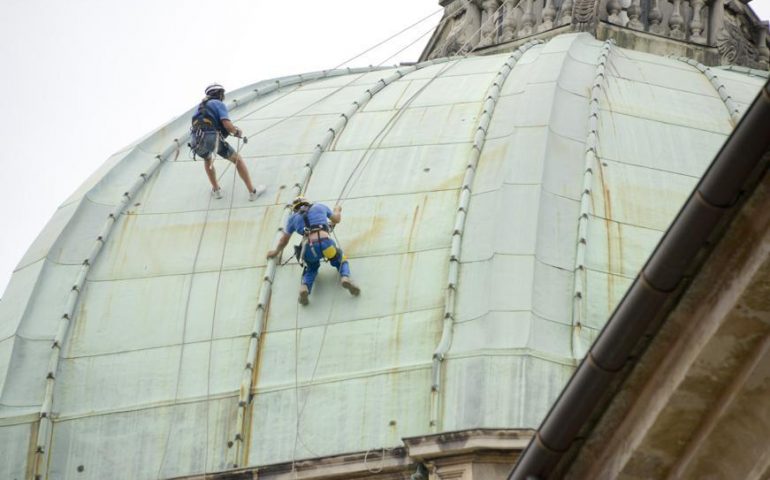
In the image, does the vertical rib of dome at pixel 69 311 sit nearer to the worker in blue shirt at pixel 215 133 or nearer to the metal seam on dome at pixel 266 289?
the worker in blue shirt at pixel 215 133

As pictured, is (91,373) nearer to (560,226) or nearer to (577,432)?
(560,226)

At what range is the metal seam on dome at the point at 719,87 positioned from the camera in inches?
1679

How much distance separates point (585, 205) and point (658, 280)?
1782 cm

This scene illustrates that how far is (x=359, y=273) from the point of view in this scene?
38.8 metres

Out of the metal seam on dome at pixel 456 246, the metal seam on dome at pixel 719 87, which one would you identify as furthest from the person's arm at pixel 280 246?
the metal seam on dome at pixel 719 87

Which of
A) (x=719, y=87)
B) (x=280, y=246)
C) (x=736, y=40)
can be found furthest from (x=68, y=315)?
(x=736, y=40)

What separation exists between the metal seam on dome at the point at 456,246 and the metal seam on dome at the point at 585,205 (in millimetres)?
1563

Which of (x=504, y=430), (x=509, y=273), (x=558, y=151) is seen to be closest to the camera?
(x=504, y=430)

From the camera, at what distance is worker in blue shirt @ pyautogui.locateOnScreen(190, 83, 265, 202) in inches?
1601

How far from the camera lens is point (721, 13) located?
163 ft

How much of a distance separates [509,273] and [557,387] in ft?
8.79

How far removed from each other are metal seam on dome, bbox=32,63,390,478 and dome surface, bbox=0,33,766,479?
0.04 m

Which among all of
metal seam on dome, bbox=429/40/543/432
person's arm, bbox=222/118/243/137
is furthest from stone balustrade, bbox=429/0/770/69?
person's arm, bbox=222/118/243/137

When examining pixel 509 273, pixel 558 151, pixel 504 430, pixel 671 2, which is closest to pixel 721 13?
pixel 671 2
